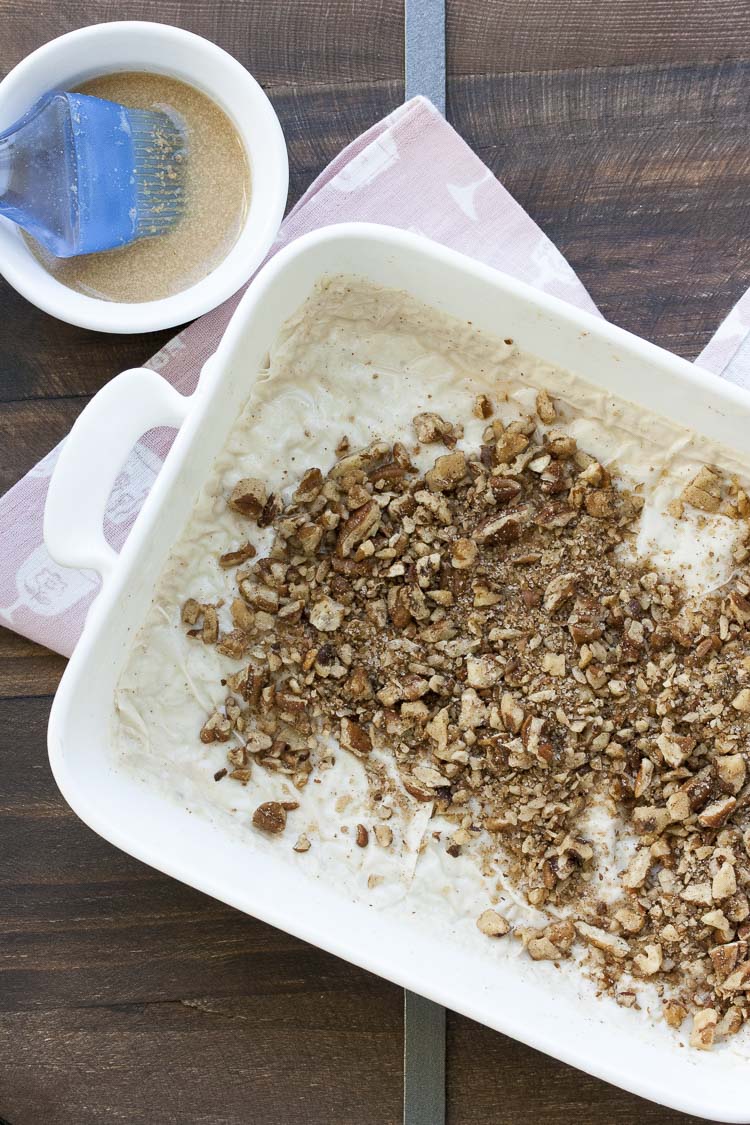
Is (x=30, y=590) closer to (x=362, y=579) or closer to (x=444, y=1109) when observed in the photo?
(x=362, y=579)

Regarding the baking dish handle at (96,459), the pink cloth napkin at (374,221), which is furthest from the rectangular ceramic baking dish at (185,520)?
the pink cloth napkin at (374,221)

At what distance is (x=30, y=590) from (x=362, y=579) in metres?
0.35

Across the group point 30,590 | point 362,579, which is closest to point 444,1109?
point 362,579

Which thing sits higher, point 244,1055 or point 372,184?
point 372,184

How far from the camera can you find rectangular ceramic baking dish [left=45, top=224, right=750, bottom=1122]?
0.83 m

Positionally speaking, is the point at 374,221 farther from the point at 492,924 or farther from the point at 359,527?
the point at 492,924

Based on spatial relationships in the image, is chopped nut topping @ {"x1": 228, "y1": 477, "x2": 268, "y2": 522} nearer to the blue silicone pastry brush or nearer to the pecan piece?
the pecan piece

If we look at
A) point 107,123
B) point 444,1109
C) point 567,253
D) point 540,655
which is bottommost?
point 444,1109

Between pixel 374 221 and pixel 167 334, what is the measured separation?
0.81 ft

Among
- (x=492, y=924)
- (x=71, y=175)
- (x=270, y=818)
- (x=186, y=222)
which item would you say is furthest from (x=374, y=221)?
(x=492, y=924)

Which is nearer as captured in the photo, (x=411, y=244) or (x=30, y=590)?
(x=411, y=244)

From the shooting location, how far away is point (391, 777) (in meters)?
0.95

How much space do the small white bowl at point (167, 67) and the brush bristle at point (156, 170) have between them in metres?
0.06

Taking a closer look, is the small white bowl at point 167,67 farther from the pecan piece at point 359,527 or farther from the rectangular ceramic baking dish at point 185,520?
the pecan piece at point 359,527
